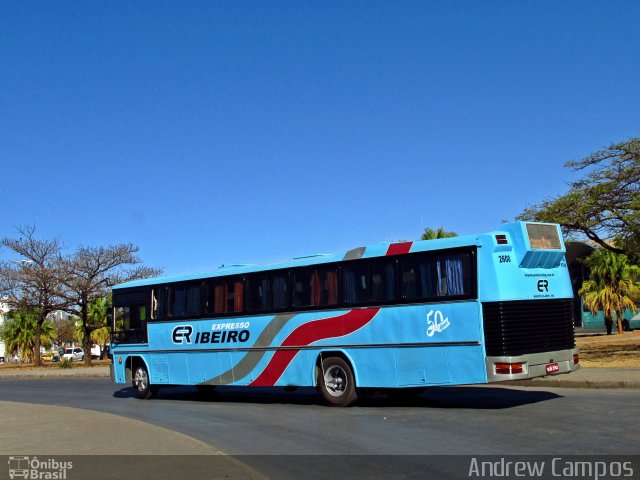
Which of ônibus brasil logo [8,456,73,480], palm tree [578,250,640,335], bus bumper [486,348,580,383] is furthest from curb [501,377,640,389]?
palm tree [578,250,640,335]

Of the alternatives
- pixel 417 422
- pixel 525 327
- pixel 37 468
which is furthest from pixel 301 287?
pixel 37 468

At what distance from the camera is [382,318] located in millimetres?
14547

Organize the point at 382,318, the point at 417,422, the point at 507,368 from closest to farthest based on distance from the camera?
the point at 417,422, the point at 507,368, the point at 382,318

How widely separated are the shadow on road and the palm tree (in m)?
34.3

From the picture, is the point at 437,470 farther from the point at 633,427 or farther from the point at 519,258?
the point at 519,258

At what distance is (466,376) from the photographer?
1309cm

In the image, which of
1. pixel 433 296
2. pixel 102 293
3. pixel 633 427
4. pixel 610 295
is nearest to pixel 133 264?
pixel 102 293

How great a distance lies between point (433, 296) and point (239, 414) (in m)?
4.91

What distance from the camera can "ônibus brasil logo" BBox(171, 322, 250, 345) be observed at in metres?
17.4

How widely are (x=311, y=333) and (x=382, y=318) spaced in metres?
2.04

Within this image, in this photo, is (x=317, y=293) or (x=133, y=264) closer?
(x=317, y=293)

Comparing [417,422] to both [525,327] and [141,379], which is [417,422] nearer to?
[525,327]

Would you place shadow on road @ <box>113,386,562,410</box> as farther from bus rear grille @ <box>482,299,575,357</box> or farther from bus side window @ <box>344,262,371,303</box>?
bus side window @ <box>344,262,371,303</box>

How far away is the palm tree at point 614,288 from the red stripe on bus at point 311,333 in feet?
123
